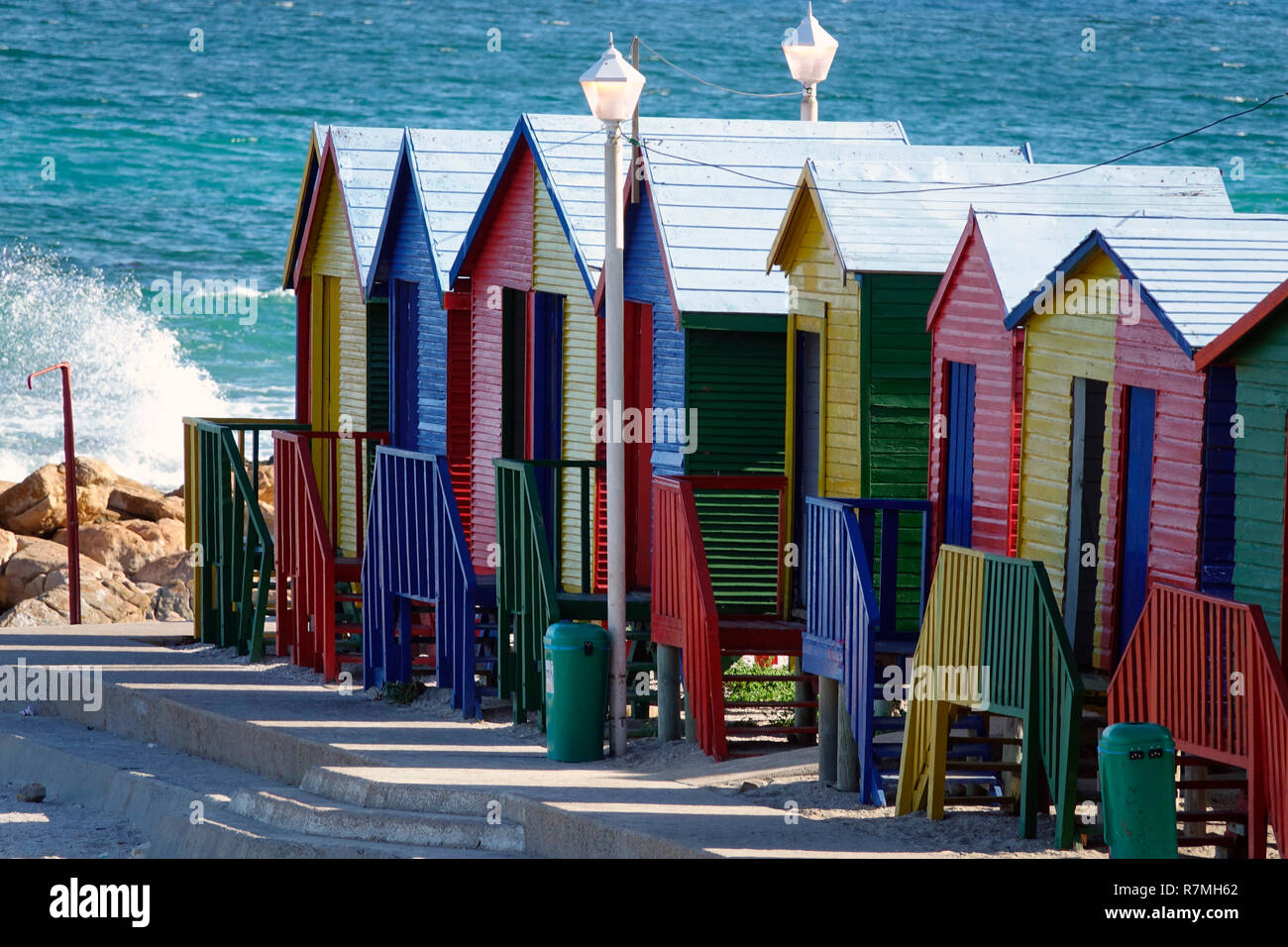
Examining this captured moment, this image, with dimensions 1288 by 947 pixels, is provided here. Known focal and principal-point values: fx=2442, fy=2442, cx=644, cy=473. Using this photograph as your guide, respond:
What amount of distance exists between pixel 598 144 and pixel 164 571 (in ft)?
35.7

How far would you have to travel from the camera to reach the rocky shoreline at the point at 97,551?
23.9 m

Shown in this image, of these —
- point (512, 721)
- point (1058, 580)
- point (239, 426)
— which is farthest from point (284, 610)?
point (1058, 580)

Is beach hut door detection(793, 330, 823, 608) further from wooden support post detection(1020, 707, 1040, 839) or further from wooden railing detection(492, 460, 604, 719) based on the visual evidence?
wooden support post detection(1020, 707, 1040, 839)

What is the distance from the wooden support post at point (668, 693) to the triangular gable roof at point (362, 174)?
5886 millimetres

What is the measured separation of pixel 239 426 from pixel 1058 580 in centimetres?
958

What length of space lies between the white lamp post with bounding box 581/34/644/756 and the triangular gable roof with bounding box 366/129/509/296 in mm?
4586

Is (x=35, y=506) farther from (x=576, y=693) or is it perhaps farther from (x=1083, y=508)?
(x=1083, y=508)

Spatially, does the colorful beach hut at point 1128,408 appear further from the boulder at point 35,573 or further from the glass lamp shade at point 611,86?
the boulder at point 35,573

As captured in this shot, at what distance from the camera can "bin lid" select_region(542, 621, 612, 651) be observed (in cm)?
1425

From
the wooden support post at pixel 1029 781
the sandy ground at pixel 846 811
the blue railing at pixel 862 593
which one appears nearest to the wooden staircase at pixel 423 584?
the sandy ground at pixel 846 811

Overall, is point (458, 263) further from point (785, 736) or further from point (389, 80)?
point (389, 80)

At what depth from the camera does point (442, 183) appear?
19.0 metres

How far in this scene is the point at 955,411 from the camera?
44.2 feet

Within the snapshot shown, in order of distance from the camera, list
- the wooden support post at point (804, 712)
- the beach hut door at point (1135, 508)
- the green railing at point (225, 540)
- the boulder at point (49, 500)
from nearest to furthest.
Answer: the beach hut door at point (1135, 508), the wooden support post at point (804, 712), the green railing at point (225, 540), the boulder at point (49, 500)
